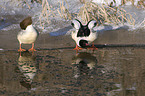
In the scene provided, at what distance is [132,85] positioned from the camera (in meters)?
5.52

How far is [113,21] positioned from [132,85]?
7657mm

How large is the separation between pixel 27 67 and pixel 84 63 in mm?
1256

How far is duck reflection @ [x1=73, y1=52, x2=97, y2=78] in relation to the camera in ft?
21.5

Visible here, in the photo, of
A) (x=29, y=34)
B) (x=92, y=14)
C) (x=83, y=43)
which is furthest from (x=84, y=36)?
(x=92, y=14)

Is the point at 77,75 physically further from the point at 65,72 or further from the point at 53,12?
the point at 53,12

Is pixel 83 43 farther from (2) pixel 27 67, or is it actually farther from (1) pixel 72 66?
(2) pixel 27 67

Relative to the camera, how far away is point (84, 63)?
747 centimetres

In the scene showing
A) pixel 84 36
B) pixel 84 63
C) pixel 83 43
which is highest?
pixel 84 36

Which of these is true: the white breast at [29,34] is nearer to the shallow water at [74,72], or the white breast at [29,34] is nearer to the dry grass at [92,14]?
the shallow water at [74,72]

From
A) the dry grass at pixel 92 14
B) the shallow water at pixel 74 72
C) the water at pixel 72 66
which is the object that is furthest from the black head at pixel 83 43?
the dry grass at pixel 92 14

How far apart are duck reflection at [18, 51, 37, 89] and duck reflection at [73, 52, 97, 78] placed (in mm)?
827

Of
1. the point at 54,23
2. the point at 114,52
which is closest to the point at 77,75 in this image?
the point at 114,52

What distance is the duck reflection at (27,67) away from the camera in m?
5.82

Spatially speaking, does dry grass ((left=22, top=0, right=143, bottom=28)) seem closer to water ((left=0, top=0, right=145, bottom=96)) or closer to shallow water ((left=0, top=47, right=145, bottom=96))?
water ((left=0, top=0, right=145, bottom=96))
